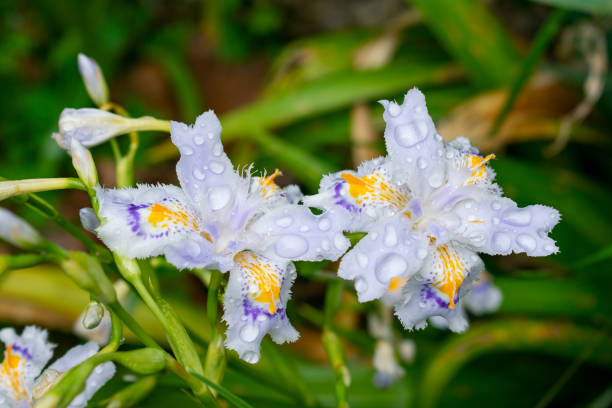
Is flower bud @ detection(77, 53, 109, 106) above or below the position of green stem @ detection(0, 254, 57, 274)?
above

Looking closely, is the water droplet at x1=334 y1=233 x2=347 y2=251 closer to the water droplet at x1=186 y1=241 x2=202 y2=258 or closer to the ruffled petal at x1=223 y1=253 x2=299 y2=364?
the ruffled petal at x1=223 y1=253 x2=299 y2=364

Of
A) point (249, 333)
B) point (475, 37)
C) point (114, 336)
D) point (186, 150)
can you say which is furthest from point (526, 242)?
point (475, 37)

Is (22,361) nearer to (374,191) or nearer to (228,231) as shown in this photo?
(228,231)

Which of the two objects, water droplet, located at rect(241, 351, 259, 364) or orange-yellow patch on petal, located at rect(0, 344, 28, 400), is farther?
orange-yellow patch on petal, located at rect(0, 344, 28, 400)

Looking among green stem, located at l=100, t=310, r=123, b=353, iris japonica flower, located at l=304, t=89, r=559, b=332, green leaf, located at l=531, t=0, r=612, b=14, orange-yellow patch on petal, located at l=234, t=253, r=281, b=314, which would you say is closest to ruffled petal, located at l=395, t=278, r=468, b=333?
iris japonica flower, located at l=304, t=89, r=559, b=332

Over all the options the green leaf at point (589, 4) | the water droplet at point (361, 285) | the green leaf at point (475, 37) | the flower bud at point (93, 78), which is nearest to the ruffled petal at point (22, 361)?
the flower bud at point (93, 78)

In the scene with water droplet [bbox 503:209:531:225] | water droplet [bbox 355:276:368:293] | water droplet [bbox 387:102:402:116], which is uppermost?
water droplet [bbox 387:102:402:116]

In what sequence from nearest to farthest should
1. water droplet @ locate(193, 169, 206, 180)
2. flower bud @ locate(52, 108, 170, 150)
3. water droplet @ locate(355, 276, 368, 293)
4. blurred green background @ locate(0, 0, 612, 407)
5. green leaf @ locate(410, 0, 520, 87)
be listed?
water droplet @ locate(355, 276, 368, 293)
water droplet @ locate(193, 169, 206, 180)
flower bud @ locate(52, 108, 170, 150)
blurred green background @ locate(0, 0, 612, 407)
green leaf @ locate(410, 0, 520, 87)

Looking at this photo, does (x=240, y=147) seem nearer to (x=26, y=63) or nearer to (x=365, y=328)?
(x=365, y=328)

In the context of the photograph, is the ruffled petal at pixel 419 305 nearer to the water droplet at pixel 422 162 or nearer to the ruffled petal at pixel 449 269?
the ruffled petal at pixel 449 269
